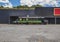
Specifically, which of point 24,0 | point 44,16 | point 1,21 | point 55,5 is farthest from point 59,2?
point 1,21

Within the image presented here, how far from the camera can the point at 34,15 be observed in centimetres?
6488

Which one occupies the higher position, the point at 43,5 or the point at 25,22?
the point at 43,5

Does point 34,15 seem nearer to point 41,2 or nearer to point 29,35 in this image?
point 41,2

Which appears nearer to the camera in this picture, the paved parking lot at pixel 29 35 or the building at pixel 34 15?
the paved parking lot at pixel 29 35

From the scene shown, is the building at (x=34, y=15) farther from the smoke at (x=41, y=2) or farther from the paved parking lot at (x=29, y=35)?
the paved parking lot at (x=29, y=35)

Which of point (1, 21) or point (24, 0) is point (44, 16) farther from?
point (1, 21)

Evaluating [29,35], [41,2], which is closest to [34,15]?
[41,2]

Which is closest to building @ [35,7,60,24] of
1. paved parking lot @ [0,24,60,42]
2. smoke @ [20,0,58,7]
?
smoke @ [20,0,58,7]

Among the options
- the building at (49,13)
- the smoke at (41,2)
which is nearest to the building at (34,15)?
the building at (49,13)

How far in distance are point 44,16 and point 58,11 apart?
14.5 feet

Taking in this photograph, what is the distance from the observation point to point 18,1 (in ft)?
213

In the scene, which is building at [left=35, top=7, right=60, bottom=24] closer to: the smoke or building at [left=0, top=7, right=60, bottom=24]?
building at [left=0, top=7, right=60, bottom=24]

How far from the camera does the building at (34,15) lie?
211ft

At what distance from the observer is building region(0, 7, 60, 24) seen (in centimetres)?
6444
